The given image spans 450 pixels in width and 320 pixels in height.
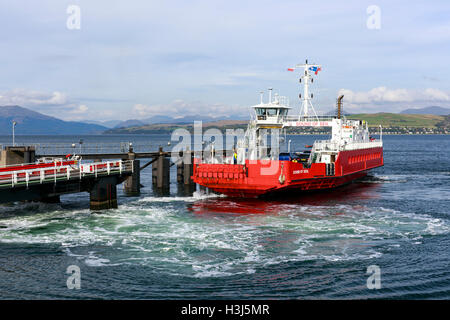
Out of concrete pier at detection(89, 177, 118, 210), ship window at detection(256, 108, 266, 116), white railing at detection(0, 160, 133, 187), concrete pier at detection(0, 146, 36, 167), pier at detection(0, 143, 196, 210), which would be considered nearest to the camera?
white railing at detection(0, 160, 133, 187)

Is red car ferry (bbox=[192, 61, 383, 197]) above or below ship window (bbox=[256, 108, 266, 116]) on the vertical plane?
below

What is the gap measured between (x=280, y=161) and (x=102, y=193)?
1468cm

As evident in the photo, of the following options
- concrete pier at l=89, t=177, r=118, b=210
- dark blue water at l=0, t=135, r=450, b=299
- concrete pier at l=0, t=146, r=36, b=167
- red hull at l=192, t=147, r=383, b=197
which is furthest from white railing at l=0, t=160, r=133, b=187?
red hull at l=192, t=147, r=383, b=197

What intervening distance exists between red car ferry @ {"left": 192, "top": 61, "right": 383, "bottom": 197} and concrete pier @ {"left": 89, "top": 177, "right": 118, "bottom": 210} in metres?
9.06

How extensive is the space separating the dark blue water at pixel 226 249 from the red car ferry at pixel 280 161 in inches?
88.8

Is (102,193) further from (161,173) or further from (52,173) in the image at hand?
(161,173)

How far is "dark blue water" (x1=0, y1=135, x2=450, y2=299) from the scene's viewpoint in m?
16.7

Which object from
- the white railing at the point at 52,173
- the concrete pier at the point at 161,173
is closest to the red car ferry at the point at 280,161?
the concrete pier at the point at 161,173

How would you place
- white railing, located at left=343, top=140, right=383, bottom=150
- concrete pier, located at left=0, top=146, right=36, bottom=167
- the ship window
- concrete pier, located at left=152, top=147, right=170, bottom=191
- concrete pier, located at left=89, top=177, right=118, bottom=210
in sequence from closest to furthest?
concrete pier, located at left=89, top=177, right=118, bottom=210 → concrete pier, located at left=0, top=146, right=36, bottom=167 → the ship window → concrete pier, located at left=152, top=147, right=170, bottom=191 → white railing, located at left=343, top=140, right=383, bottom=150

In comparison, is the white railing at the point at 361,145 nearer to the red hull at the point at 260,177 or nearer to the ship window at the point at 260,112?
the red hull at the point at 260,177

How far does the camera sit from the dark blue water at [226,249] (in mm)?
16734

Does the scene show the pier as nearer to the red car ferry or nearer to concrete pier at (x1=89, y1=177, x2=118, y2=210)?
concrete pier at (x1=89, y1=177, x2=118, y2=210)

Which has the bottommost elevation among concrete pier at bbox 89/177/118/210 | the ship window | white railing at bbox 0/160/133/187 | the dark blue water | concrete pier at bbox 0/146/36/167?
the dark blue water
